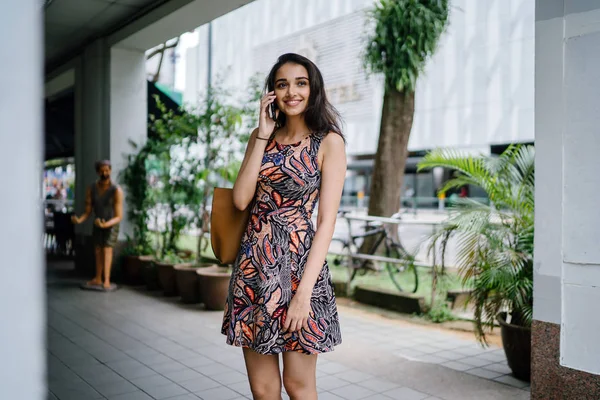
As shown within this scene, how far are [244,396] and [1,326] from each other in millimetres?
3177

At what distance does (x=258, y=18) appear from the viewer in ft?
112

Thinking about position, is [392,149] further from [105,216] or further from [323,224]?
[323,224]

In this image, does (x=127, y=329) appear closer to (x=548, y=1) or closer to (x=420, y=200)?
(x=548, y=1)

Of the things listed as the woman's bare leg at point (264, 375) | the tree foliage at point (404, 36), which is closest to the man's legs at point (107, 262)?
the tree foliage at point (404, 36)

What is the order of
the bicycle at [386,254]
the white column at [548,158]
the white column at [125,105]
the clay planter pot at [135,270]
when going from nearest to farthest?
the white column at [548,158] < the bicycle at [386,254] < the clay planter pot at [135,270] < the white column at [125,105]

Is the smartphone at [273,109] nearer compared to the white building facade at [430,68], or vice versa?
the smartphone at [273,109]

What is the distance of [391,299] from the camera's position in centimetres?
653

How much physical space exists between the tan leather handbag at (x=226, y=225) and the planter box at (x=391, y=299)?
4.42 meters

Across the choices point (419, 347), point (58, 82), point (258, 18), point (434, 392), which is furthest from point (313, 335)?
point (258, 18)

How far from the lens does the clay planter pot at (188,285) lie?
673cm

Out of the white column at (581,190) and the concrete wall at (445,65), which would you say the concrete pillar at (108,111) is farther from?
the concrete wall at (445,65)

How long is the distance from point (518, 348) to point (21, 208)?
4042 mm

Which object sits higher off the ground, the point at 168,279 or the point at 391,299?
the point at 168,279

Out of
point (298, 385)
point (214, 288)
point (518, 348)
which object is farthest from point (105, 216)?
point (298, 385)
